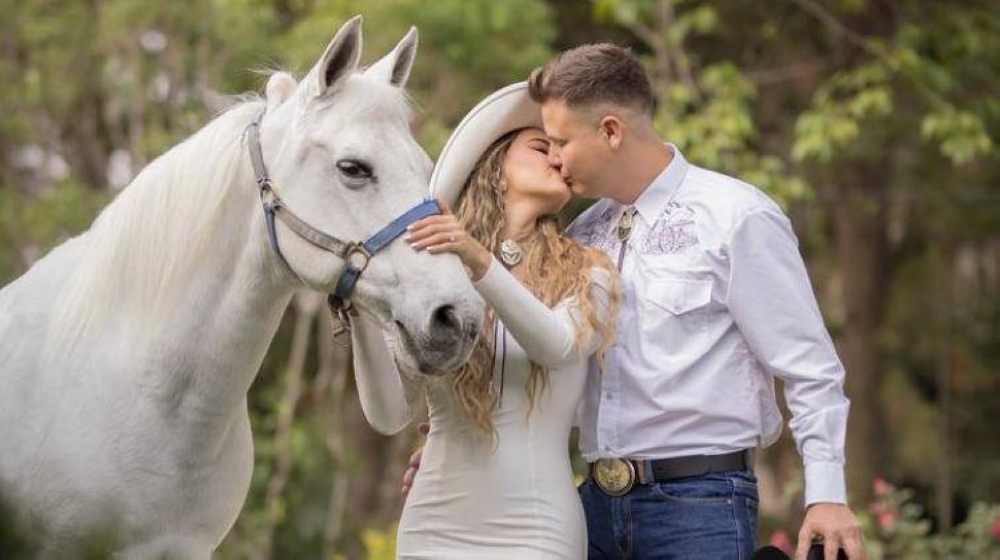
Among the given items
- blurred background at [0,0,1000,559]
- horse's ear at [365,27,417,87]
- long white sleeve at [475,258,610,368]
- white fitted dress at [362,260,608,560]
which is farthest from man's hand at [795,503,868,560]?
blurred background at [0,0,1000,559]

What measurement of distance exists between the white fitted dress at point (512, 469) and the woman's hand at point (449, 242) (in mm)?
45

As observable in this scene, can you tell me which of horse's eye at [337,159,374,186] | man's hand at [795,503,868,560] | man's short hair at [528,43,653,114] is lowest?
man's hand at [795,503,868,560]

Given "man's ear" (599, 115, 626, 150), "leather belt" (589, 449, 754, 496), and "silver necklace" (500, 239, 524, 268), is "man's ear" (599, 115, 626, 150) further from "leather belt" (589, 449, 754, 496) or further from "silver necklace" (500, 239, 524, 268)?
"leather belt" (589, 449, 754, 496)

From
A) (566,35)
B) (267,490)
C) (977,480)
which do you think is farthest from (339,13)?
(977,480)

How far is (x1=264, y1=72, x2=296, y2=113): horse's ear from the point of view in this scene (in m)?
3.37

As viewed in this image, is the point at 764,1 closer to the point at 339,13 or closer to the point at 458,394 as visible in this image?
the point at 339,13

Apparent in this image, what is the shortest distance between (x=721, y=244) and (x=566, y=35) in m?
6.83

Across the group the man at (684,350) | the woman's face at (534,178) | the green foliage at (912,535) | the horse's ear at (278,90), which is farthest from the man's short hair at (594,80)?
the green foliage at (912,535)

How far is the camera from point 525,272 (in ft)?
10.8

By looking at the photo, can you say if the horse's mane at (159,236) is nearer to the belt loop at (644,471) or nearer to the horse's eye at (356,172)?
the horse's eye at (356,172)

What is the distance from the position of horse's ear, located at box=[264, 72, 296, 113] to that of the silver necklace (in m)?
0.59

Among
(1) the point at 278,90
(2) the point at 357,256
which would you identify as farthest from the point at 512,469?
(1) the point at 278,90

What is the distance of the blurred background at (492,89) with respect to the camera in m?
7.91

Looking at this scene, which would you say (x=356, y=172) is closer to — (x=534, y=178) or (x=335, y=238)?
(x=335, y=238)
